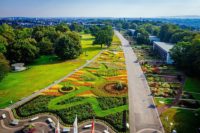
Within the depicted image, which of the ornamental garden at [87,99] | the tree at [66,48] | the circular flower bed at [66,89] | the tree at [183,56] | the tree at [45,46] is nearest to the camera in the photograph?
the ornamental garden at [87,99]

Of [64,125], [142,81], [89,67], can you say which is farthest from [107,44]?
[64,125]

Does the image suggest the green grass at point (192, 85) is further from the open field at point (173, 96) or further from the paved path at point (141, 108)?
the paved path at point (141, 108)

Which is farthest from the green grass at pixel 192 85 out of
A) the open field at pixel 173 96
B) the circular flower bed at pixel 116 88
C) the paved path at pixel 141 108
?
the circular flower bed at pixel 116 88

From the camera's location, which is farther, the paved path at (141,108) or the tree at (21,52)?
the tree at (21,52)

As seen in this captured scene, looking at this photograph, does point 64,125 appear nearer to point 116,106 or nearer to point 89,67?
point 116,106

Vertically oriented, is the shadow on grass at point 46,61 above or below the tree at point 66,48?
below

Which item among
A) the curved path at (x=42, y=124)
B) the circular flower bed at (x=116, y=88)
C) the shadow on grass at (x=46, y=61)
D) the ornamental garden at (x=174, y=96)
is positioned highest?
the shadow on grass at (x=46, y=61)

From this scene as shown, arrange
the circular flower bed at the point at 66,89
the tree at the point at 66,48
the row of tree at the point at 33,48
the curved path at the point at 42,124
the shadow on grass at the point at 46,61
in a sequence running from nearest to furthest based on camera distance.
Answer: the curved path at the point at 42,124 < the circular flower bed at the point at 66,89 < the row of tree at the point at 33,48 < the shadow on grass at the point at 46,61 < the tree at the point at 66,48

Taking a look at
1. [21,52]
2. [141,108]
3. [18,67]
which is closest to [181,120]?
[141,108]
